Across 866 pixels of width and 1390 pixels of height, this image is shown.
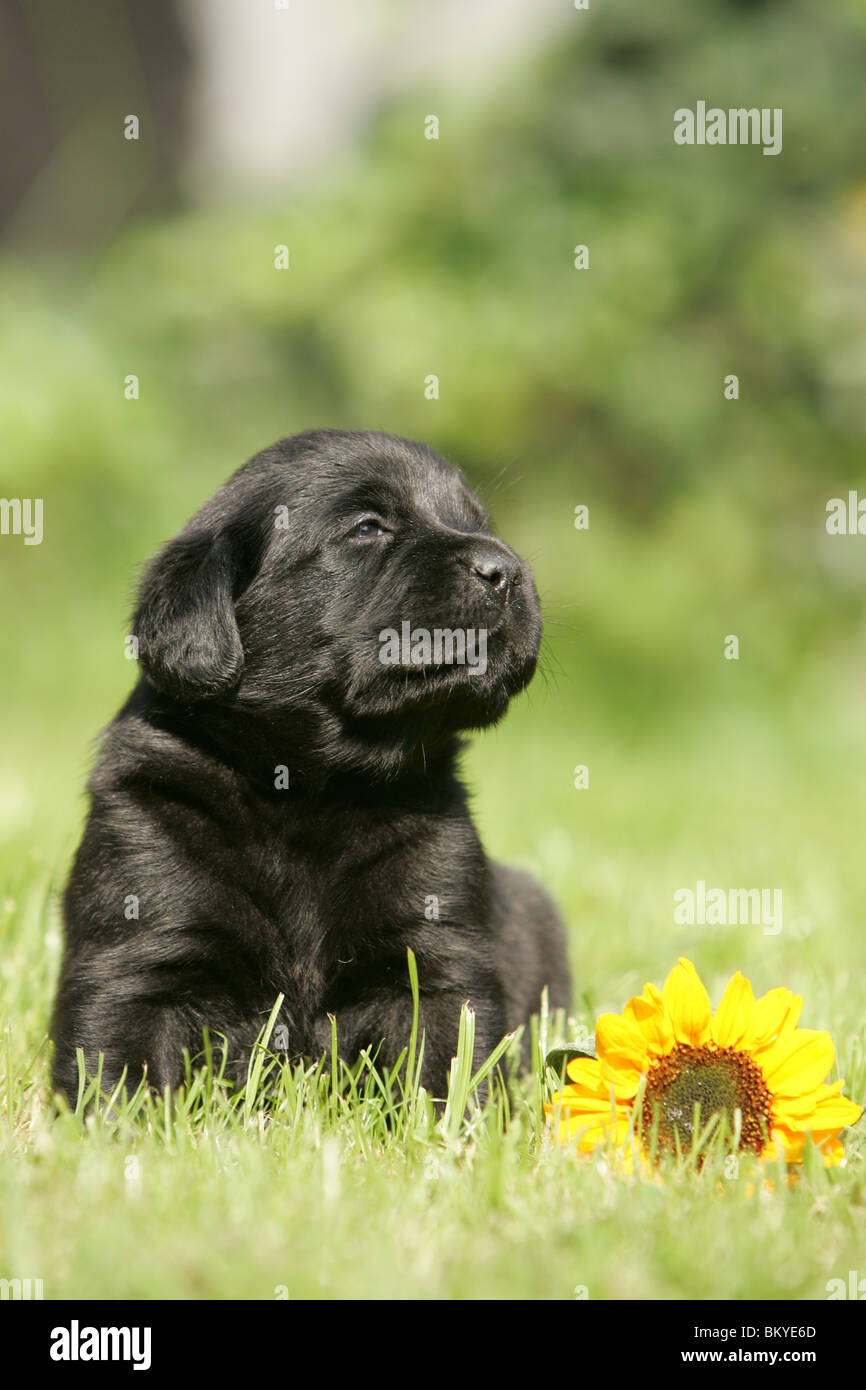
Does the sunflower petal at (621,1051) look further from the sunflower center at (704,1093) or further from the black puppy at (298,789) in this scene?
the black puppy at (298,789)

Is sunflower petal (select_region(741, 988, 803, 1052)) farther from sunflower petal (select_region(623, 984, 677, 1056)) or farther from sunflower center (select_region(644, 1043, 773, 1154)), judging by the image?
sunflower petal (select_region(623, 984, 677, 1056))

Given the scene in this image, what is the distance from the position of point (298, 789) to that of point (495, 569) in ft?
2.01

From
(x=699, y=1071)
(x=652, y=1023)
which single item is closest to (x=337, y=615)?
(x=652, y=1023)

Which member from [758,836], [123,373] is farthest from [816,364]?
[123,373]

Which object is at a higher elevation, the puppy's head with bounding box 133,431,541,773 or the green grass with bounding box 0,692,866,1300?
the puppy's head with bounding box 133,431,541,773

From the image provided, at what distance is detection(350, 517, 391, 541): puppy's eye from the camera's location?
294 cm

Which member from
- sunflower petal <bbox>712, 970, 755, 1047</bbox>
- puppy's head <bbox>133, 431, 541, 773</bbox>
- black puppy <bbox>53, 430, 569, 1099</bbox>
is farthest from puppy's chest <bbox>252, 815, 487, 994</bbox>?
sunflower petal <bbox>712, 970, 755, 1047</bbox>

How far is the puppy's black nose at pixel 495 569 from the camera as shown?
281cm

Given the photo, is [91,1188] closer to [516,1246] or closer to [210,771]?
[516,1246]

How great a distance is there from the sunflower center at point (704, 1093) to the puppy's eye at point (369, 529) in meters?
1.24

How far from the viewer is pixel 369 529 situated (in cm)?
296

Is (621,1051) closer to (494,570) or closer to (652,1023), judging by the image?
(652,1023)
